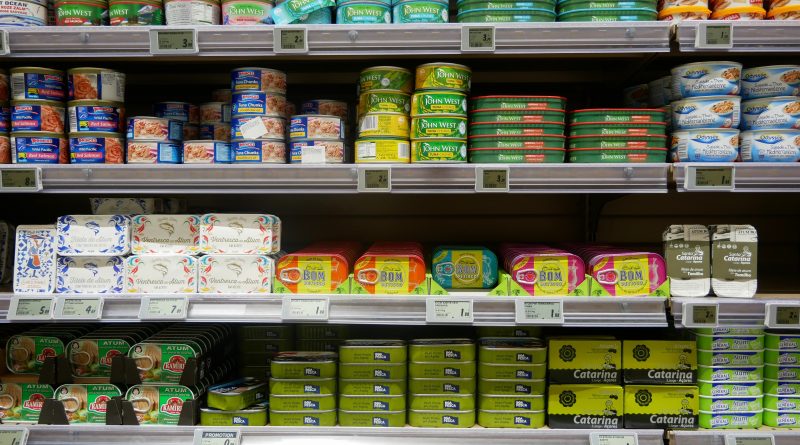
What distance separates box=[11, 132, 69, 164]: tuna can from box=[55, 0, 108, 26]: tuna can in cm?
36

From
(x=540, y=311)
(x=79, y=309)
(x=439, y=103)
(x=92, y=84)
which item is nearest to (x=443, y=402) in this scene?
(x=540, y=311)

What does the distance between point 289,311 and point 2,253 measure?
3.82 ft

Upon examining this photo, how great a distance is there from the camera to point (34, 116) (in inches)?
67.1

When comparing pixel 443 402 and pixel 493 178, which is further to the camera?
pixel 443 402

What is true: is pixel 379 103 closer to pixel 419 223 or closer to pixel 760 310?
pixel 419 223

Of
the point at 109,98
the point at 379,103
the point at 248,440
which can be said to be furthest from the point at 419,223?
the point at 109,98

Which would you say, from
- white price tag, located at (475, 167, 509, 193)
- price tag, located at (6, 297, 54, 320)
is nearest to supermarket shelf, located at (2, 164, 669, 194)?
white price tag, located at (475, 167, 509, 193)

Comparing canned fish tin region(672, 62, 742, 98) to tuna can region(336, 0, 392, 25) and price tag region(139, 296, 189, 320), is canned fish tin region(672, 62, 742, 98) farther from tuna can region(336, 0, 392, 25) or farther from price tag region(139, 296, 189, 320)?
price tag region(139, 296, 189, 320)

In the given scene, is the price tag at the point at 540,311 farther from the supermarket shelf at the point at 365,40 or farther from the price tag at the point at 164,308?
the price tag at the point at 164,308

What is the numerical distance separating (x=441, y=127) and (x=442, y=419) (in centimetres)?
90

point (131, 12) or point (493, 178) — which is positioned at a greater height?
point (131, 12)

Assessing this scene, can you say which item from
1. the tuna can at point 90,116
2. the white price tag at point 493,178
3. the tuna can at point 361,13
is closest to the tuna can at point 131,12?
the tuna can at point 90,116

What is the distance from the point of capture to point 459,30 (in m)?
1.60

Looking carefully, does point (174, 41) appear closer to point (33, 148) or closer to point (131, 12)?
point (131, 12)
